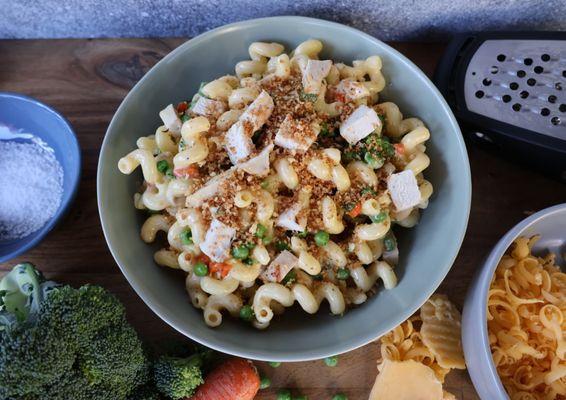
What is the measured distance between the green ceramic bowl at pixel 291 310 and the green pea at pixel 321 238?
0.20m

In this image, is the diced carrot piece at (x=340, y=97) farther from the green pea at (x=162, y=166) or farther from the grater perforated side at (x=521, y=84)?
the green pea at (x=162, y=166)

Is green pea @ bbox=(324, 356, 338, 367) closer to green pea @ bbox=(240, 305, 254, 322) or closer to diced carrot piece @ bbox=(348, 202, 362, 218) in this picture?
green pea @ bbox=(240, 305, 254, 322)

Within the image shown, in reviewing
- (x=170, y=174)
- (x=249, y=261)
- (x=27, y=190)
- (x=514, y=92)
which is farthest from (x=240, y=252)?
(x=514, y=92)

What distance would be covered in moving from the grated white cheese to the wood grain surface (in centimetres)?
Result: 7

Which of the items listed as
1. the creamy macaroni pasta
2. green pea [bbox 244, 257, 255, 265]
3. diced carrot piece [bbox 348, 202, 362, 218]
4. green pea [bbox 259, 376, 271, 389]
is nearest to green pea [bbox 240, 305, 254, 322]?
the creamy macaroni pasta

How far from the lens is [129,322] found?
1591 mm

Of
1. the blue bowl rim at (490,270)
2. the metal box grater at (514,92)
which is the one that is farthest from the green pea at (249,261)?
the metal box grater at (514,92)

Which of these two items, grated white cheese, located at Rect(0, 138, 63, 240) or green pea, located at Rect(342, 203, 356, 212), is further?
grated white cheese, located at Rect(0, 138, 63, 240)

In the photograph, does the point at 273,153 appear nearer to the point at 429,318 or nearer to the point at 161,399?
the point at 429,318

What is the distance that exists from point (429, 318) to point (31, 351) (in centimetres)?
99

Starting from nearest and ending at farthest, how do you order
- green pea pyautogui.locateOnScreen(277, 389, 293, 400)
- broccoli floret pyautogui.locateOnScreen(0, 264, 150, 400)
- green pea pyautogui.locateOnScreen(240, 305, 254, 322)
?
broccoli floret pyautogui.locateOnScreen(0, 264, 150, 400) < green pea pyautogui.locateOnScreen(240, 305, 254, 322) < green pea pyautogui.locateOnScreen(277, 389, 293, 400)

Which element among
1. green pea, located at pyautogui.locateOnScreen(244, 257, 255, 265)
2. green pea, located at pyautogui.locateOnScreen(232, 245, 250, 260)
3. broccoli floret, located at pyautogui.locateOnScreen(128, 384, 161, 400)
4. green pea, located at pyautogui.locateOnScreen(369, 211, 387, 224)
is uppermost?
green pea, located at pyautogui.locateOnScreen(369, 211, 387, 224)

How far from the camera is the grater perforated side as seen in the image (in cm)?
144

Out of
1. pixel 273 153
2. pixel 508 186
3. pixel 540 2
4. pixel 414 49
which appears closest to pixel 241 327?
pixel 273 153
